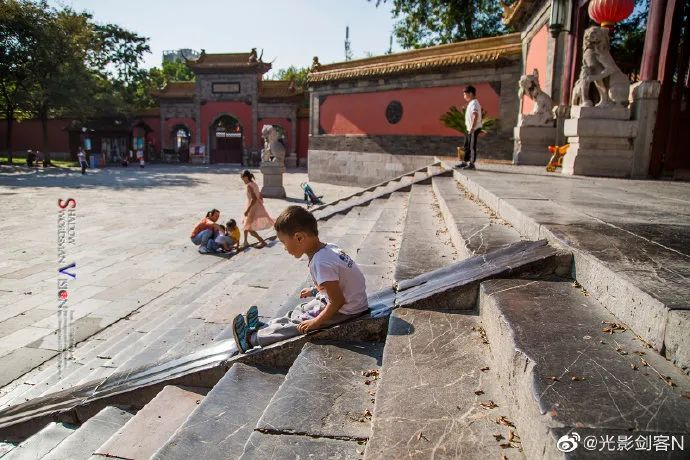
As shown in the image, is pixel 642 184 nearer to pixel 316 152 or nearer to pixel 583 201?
pixel 583 201

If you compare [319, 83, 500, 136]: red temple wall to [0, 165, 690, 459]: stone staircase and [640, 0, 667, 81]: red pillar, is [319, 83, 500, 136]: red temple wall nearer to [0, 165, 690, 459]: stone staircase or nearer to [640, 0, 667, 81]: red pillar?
[640, 0, 667, 81]: red pillar

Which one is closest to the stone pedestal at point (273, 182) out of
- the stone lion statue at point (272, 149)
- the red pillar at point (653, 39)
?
the stone lion statue at point (272, 149)

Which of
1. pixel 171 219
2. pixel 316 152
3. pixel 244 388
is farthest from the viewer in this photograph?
pixel 316 152

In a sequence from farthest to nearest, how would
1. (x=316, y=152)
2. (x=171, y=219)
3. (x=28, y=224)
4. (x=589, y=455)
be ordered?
(x=316, y=152) → (x=171, y=219) → (x=28, y=224) → (x=589, y=455)

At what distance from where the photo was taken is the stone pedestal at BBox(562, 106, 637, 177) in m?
6.74

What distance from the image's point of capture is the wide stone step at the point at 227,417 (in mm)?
Result: 1774

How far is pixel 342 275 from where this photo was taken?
239 cm

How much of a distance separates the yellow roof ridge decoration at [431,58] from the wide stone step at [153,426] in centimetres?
1339

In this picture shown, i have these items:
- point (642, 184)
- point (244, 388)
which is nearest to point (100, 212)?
point (244, 388)

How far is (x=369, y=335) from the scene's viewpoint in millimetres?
2404

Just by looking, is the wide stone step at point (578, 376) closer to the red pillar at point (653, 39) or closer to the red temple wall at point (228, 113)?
the red pillar at point (653, 39)

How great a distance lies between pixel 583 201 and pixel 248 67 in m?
29.3

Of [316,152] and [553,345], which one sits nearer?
[553,345]

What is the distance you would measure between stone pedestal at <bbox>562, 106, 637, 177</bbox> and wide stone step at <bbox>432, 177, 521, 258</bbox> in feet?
9.79
